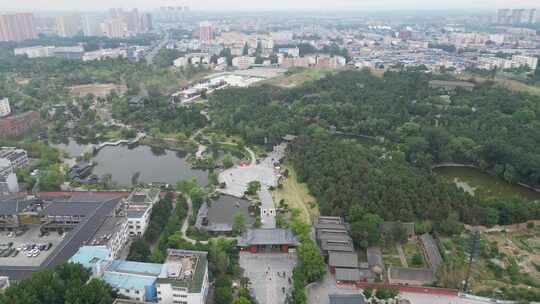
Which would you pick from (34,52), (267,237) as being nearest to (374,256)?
(267,237)

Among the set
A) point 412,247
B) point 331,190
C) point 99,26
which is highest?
point 99,26

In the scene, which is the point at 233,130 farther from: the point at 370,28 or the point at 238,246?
the point at 370,28

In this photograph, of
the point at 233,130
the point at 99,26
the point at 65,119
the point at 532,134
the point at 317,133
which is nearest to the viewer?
the point at 532,134

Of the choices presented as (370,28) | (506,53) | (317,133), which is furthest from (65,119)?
(370,28)

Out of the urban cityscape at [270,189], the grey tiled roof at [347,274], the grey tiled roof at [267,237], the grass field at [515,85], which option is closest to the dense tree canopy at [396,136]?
the urban cityscape at [270,189]

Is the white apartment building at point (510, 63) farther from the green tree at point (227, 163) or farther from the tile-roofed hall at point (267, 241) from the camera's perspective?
the tile-roofed hall at point (267, 241)

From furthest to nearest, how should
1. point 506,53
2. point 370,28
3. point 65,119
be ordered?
point 370,28 < point 506,53 < point 65,119
